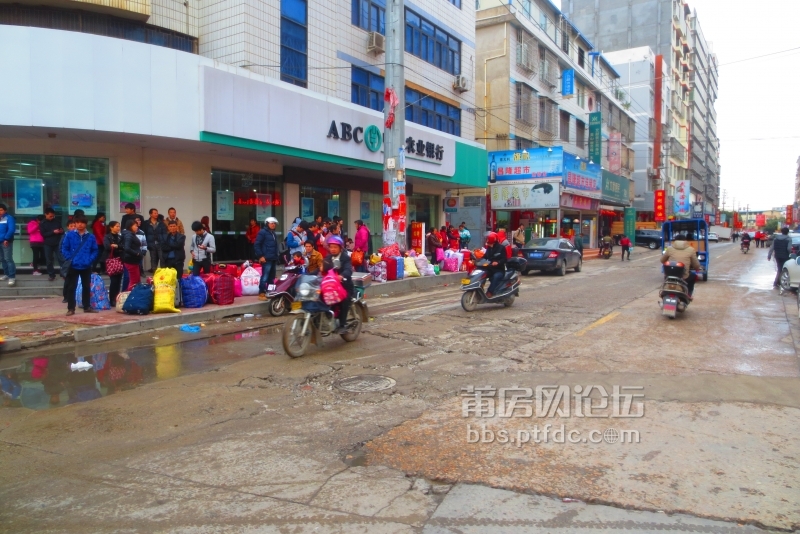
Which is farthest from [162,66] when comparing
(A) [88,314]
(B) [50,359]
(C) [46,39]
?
(B) [50,359]

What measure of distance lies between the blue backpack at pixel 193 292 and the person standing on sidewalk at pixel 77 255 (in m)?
1.65

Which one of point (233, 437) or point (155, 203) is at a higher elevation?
point (155, 203)

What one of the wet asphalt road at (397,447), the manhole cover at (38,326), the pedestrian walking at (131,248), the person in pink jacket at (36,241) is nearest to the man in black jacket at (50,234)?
the person in pink jacket at (36,241)

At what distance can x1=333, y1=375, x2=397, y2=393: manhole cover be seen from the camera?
6.22 meters

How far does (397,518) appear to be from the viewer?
11.5ft

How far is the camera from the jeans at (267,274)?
12648 millimetres

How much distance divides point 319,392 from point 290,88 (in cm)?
1150

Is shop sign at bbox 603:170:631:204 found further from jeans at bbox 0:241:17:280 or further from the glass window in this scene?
jeans at bbox 0:241:17:280

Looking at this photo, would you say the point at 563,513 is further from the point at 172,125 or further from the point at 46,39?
the point at 46,39

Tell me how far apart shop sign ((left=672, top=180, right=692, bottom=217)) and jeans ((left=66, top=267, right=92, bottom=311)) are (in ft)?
233

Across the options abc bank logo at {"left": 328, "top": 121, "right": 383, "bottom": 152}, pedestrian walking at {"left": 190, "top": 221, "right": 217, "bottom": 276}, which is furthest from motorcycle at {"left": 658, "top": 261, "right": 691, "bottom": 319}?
abc bank logo at {"left": 328, "top": 121, "right": 383, "bottom": 152}

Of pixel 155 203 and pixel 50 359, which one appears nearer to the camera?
pixel 50 359

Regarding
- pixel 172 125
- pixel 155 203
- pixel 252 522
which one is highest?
pixel 172 125

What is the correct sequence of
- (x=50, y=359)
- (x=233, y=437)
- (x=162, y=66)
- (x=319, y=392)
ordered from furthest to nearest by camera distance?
(x=162, y=66) < (x=50, y=359) < (x=319, y=392) < (x=233, y=437)
